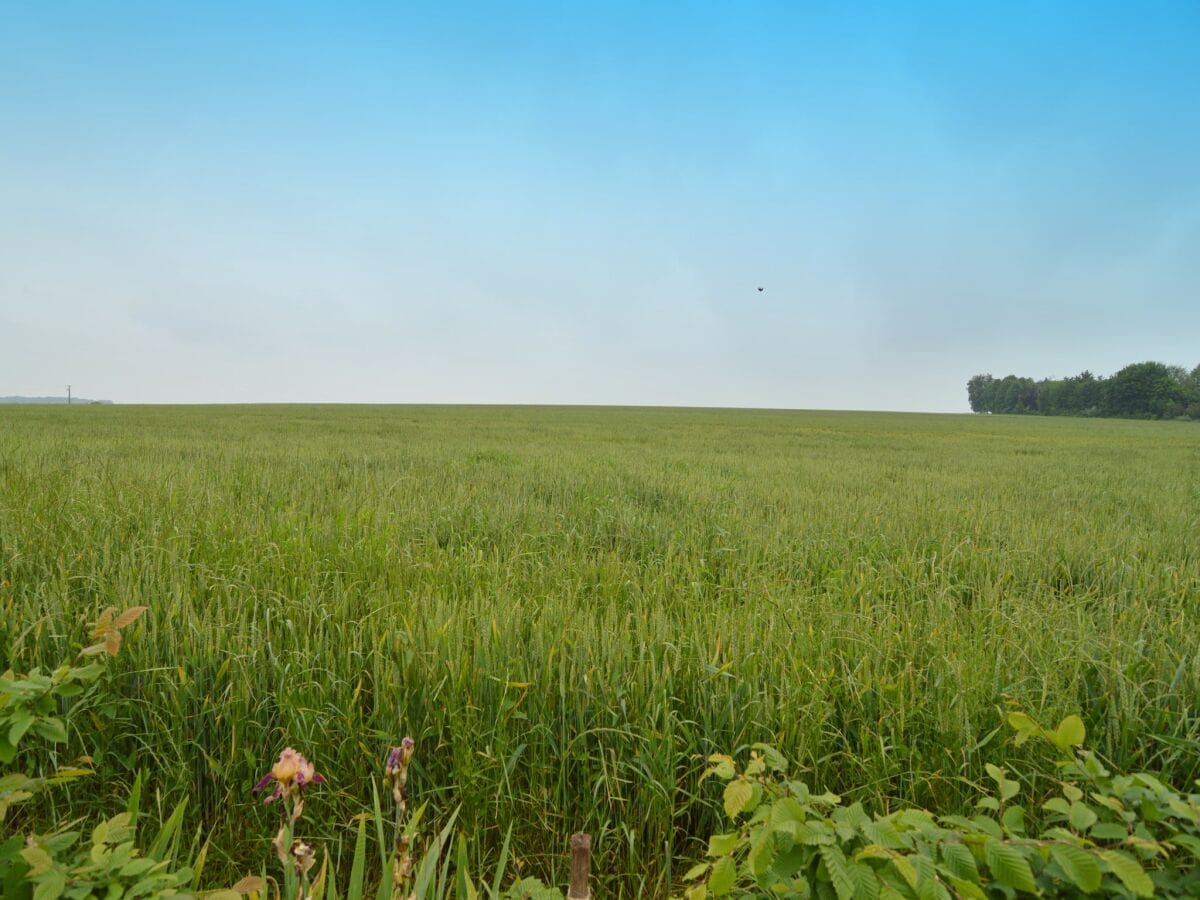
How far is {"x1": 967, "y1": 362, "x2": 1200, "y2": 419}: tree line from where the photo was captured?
9006cm

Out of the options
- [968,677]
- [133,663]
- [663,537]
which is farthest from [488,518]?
[968,677]

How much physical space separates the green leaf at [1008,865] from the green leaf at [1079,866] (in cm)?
6

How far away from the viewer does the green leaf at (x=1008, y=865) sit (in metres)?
1.08

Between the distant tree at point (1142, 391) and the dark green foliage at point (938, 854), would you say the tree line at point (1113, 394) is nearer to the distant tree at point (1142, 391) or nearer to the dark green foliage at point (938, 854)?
the distant tree at point (1142, 391)

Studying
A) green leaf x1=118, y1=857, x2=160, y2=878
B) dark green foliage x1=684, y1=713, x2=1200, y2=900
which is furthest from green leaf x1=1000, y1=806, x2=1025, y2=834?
green leaf x1=118, y1=857, x2=160, y2=878

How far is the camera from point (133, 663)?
2.26 metres

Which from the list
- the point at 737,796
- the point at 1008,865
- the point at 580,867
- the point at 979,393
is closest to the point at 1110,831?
the point at 1008,865

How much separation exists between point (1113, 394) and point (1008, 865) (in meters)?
127

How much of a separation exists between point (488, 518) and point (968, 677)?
3.57m

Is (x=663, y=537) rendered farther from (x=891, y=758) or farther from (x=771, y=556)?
(x=891, y=758)

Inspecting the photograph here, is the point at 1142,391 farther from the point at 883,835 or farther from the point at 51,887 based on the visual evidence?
the point at 51,887

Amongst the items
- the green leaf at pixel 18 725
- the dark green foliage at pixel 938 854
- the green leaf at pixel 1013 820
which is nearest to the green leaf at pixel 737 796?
the dark green foliage at pixel 938 854

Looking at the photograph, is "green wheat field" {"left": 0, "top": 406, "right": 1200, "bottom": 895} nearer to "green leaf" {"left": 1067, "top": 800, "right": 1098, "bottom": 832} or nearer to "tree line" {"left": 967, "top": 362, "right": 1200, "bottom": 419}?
"green leaf" {"left": 1067, "top": 800, "right": 1098, "bottom": 832}

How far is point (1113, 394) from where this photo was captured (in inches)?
3777
